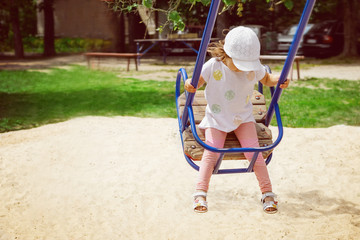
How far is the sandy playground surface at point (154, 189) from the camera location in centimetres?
357

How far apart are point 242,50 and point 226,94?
34 centimetres

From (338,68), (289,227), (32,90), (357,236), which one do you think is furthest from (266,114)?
(338,68)

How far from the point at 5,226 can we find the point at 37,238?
390mm

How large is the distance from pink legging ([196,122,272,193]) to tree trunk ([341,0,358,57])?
14.6 meters

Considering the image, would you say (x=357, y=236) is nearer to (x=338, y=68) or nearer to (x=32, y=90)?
(x=32, y=90)

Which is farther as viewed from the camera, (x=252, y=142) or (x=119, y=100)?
(x=119, y=100)

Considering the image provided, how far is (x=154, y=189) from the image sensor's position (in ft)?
14.4

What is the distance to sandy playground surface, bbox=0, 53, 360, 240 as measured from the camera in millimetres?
3570

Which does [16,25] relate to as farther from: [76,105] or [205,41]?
[205,41]

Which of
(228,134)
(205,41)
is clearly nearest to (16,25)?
(228,134)

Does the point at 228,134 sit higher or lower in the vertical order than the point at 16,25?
lower

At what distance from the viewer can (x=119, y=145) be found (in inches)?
224

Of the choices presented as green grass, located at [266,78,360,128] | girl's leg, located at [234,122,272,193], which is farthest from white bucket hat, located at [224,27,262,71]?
green grass, located at [266,78,360,128]

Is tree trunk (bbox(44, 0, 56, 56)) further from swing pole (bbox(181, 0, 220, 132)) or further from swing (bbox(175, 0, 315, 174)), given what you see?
swing pole (bbox(181, 0, 220, 132))
